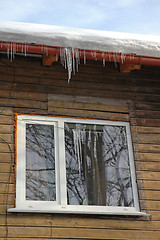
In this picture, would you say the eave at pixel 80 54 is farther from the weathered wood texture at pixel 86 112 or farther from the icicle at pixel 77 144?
the icicle at pixel 77 144

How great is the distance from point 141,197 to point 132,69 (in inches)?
74.4

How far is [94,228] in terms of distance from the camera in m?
5.69

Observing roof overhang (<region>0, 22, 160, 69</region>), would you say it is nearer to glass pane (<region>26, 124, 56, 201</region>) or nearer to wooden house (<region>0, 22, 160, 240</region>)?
wooden house (<region>0, 22, 160, 240</region>)

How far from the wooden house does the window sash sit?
0.01 m

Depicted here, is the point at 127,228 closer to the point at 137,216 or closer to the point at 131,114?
the point at 137,216

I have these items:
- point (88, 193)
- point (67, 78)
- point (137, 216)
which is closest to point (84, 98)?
point (67, 78)

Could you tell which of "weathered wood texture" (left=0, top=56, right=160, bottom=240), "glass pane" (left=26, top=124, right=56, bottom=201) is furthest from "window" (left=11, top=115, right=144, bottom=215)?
"weathered wood texture" (left=0, top=56, right=160, bottom=240)

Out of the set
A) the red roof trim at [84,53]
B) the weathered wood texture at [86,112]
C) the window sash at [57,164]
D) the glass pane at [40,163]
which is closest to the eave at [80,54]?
the red roof trim at [84,53]

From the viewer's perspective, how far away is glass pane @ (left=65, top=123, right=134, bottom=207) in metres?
5.95

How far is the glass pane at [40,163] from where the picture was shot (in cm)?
579

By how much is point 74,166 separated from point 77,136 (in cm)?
45

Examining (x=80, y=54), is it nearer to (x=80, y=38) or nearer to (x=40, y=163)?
(x=80, y=38)

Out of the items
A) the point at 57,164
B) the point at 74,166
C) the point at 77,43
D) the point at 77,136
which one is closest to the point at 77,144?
the point at 77,136

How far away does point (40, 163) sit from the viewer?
5969mm
